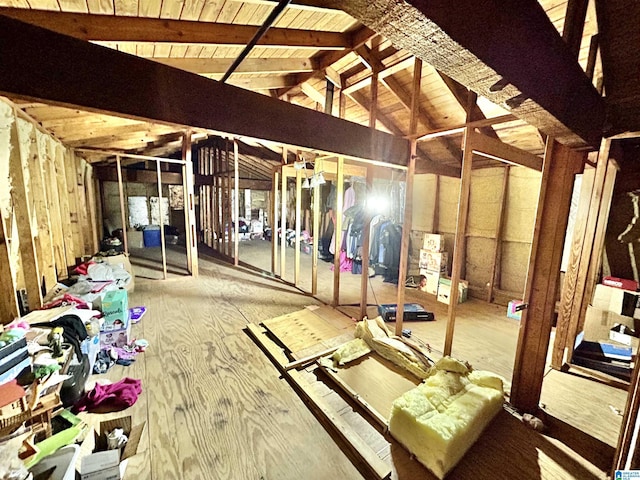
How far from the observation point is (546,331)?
1.75 metres

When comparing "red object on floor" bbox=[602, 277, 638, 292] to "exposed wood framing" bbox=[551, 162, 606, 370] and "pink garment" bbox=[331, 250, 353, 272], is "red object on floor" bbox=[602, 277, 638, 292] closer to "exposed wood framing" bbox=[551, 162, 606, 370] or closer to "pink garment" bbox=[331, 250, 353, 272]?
"exposed wood framing" bbox=[551, 162, 606, 370]

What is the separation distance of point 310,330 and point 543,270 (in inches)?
83.4

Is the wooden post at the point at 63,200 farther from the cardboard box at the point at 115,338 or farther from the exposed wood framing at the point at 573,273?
the exposed wood framing at the point at 573,273

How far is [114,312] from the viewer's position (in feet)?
8.05

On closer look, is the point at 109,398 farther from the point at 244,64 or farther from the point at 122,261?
the point at 244,64

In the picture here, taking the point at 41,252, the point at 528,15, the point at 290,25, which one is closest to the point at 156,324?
the point at 41,252

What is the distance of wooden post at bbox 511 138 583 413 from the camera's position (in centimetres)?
166

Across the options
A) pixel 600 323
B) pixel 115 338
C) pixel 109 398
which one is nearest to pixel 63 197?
pixel 115 338

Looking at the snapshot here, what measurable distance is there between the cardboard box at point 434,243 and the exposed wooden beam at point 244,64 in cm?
320

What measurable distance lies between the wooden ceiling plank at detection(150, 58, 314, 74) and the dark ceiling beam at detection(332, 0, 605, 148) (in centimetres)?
237

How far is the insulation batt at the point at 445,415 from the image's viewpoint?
4.50 ft

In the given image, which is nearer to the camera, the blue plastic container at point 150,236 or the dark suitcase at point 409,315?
the dark suitcase at point 409,315

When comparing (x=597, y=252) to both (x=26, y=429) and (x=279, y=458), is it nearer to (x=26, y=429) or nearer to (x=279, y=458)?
(x=279, y=458)

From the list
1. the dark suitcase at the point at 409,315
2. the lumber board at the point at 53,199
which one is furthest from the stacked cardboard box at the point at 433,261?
the lumber board at the point at 53,199
